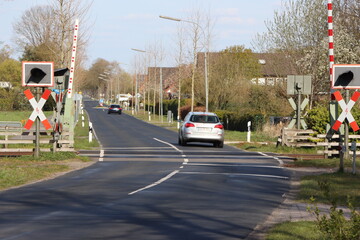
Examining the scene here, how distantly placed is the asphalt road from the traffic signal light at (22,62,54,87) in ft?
10.1

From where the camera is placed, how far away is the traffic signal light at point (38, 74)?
74.7 ft

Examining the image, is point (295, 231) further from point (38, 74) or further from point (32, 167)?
point (38, 74)

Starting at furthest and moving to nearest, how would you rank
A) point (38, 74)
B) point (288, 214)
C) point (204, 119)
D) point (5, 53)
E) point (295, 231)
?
point (5, 53) → point (204, 119) → point (38, 74) → point (288, 214) → point (295, 231)

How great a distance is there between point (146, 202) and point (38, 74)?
37.3ft

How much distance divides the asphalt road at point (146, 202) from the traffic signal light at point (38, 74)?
10.1 feet

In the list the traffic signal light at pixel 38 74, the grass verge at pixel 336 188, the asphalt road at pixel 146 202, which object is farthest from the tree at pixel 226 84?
the grass verge at pixel 336 188

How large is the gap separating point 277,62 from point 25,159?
25.6 m

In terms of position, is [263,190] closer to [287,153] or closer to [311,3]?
[287,153]

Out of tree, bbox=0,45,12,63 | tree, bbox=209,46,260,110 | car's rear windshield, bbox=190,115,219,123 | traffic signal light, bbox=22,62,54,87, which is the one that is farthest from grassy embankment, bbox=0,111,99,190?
tree, bbox=0,45,12,63

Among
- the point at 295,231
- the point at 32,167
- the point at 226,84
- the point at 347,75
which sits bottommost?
the point at 32,167

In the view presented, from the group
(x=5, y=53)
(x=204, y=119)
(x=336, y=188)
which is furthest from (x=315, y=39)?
(x=5, y=53)

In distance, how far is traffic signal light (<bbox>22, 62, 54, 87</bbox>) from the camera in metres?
22.8

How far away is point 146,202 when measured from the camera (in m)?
12.8

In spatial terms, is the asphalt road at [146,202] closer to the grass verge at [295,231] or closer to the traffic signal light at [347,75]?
the grass verge at [295,231]
